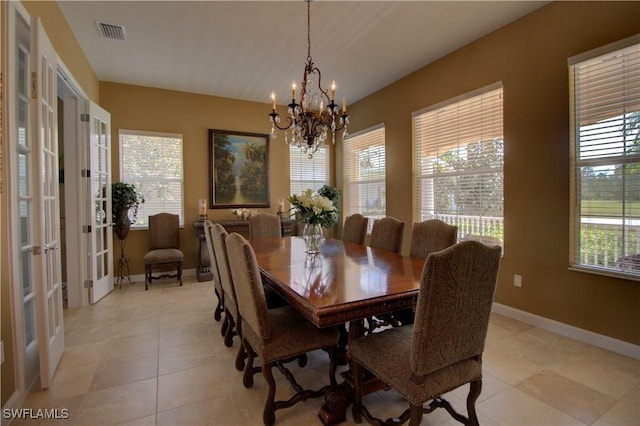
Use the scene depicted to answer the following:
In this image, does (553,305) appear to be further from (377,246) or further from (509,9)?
(509,9)

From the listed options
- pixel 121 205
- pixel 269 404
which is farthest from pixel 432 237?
pixel 121 205

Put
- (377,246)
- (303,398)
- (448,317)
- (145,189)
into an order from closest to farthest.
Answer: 1. (448,317)
2. (303,398)
3. (377,246)
4. (145,189)

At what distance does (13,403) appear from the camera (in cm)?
174

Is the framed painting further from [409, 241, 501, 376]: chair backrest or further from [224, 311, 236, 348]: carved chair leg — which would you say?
[409, 241, 501, 376]: chair backrest

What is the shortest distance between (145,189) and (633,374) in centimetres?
564

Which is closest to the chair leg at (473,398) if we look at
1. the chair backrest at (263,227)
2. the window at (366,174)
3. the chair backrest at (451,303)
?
the chair backrest at (451,303)

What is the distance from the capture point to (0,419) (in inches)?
61.9

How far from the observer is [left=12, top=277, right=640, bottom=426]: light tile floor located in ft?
5.75

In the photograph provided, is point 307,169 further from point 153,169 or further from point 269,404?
point 269,404

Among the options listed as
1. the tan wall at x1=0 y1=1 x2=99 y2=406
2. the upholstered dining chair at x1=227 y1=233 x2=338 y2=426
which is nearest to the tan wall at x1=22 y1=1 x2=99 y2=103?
Answer: the tan wall at x1=0 y1=1 x2=99 y2=406

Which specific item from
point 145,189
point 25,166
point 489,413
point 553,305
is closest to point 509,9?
point 553,305

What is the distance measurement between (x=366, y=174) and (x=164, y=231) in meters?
3.32

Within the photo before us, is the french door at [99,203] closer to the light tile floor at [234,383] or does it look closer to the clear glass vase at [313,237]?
the light tile floor at [234,383]

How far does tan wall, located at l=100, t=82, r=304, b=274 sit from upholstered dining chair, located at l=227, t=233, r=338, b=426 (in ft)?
11.4
